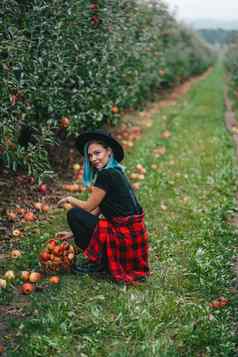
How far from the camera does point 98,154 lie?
15.2 ft

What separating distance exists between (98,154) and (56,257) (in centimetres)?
105

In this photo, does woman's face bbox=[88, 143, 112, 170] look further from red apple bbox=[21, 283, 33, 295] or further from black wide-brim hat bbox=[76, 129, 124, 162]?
red apple bbox=[21, 283, 33, 295]

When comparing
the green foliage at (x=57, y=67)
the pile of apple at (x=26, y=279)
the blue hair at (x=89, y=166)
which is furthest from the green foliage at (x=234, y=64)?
the pile of apple at (x=26, y=279)

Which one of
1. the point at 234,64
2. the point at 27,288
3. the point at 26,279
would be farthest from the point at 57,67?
the point at 234,64

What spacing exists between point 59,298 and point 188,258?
1662mm

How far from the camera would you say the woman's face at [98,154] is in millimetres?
4613

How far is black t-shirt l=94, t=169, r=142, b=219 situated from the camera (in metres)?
4.59

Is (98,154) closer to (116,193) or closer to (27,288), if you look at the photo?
(116,193)

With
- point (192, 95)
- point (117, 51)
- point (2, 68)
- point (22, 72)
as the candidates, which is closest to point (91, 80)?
point (117, 51)

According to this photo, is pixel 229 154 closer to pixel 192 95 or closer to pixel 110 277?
pixel 110 277

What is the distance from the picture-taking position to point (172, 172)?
8594 millimetres

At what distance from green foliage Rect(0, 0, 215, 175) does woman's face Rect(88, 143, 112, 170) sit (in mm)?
762

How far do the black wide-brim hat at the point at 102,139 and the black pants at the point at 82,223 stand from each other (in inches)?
23.4

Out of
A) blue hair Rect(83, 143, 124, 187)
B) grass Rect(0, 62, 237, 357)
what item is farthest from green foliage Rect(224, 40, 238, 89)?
blue hair Rect(83, 143, 124, 187)
